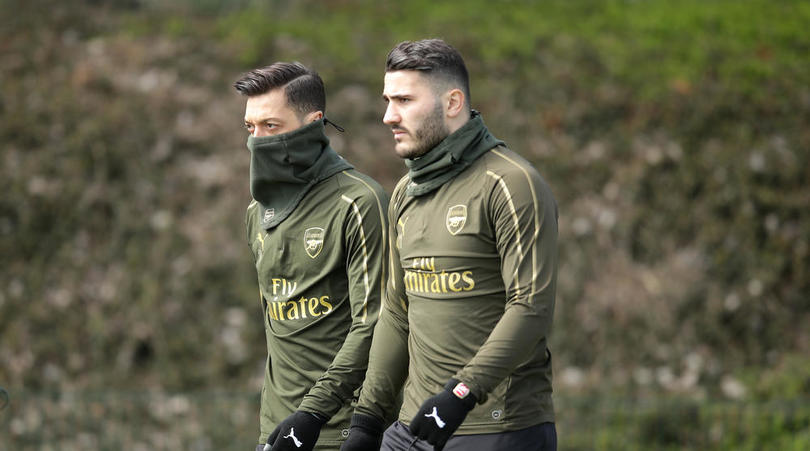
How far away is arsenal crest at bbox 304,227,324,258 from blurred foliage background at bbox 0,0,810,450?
458 cm

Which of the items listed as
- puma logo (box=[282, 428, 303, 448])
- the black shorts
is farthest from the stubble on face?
puma logo (box=[282, 428, 303, 448])

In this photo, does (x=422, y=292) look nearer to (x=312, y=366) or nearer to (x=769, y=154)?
(x=312, y=366)

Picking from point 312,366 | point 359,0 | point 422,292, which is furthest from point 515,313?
point 359,0

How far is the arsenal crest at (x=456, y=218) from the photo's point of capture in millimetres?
3742

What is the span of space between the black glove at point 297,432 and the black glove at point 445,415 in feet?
2.14

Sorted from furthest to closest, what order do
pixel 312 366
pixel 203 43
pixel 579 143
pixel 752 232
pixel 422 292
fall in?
1. pixel 203 43
2. pixel 579 143
3. pixel 752 232
4. pixel 312 366
5. pixel 422 292

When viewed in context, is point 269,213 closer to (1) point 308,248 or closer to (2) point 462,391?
(1) point 308,248

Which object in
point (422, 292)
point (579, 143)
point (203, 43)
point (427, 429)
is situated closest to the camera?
point (427, 429)

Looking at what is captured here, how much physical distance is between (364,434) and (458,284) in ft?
2.33

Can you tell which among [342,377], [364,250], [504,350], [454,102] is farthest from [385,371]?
[454,102]

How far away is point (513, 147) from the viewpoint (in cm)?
1073

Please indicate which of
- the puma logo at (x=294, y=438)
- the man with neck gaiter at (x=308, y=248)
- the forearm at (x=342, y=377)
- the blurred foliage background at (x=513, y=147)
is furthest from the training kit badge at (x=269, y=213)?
the blurred foliage background at (x=513, y=147)

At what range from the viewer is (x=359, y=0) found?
13.4 m

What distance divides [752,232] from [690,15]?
11.5 ft
